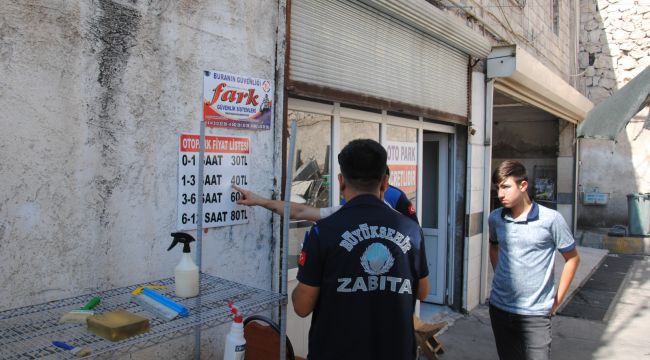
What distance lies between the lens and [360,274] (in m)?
1.93

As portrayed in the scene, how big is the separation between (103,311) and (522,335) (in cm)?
238

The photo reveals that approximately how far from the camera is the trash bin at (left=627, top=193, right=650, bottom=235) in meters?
11.1

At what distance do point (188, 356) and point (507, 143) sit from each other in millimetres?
12291

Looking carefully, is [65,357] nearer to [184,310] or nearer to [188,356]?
[184,310]

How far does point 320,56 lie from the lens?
3.79 metres

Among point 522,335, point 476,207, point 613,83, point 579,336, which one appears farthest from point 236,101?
point 613,83

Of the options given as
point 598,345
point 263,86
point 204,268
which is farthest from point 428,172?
point 204,268

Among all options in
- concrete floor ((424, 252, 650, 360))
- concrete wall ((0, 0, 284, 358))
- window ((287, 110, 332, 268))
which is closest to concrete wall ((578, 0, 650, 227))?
concrete floor ((424, 252, 650, 360))

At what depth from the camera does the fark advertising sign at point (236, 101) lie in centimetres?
291

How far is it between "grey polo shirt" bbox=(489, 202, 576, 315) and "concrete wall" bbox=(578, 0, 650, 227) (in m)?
11.7

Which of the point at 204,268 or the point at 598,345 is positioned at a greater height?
the point at 204,268

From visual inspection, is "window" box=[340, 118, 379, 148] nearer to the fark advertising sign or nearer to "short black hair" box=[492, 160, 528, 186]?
the fark advertising sign

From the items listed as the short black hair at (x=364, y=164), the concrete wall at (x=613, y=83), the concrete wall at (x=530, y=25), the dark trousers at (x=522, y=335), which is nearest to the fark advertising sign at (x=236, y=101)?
the short black hair at (x=364, y=164)

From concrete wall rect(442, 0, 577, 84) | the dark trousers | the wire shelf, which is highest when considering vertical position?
concrete wall rect(442, 0, 577, 84)
